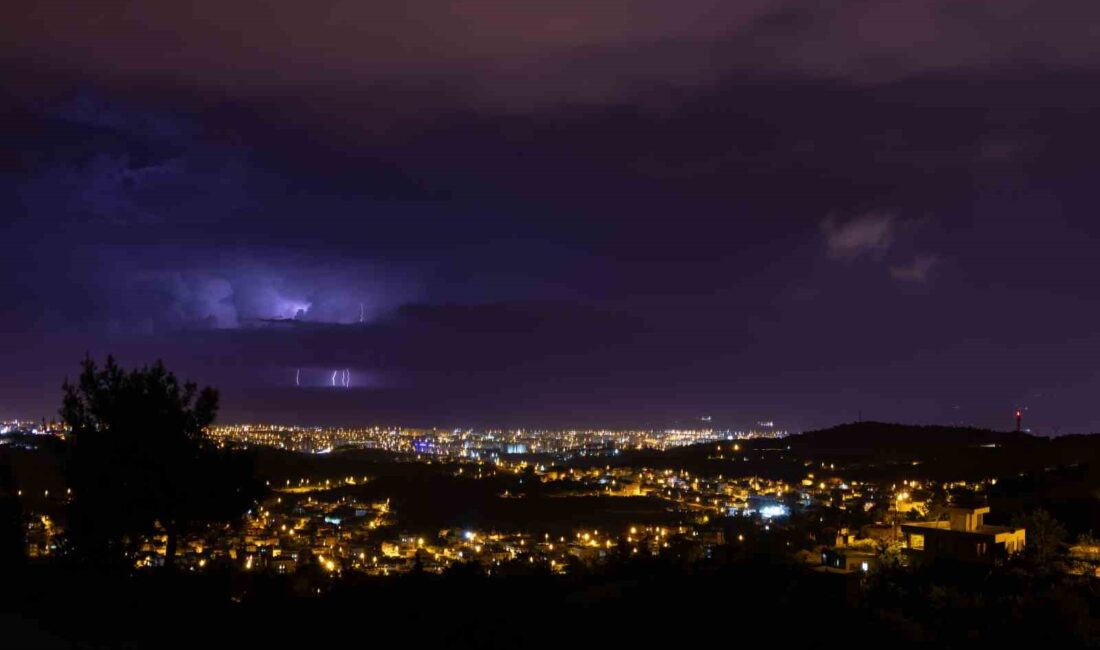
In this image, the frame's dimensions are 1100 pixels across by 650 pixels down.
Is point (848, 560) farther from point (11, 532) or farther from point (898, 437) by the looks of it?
point (898, 437)

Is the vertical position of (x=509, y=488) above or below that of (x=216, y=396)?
below

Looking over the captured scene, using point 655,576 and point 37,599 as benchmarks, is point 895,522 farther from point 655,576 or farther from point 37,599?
point 37,599

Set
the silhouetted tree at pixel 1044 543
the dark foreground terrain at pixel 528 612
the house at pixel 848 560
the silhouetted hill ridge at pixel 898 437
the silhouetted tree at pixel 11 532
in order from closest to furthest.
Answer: the dark foreground terrain at pixel 528 612 < the silhouetted tree at pixel 11 532 < the silhouetted tree at pixel 1044 543 < the house at pixel 848 560 < the silhouetted hill ridge at pixel 898 437

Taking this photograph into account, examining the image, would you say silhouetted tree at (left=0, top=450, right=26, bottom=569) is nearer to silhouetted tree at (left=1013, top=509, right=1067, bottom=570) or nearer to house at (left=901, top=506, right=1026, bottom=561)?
house at (left=901, top=506, right=1026, bottom=561)

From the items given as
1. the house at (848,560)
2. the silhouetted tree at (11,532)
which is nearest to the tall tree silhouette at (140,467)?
the silhouetted tree at (11,532)

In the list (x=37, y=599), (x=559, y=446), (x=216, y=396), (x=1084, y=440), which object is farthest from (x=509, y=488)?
(x=559, y=446)

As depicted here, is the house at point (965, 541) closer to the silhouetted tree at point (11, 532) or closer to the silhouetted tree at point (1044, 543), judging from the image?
the silhouetted tree at point (1044, 543)

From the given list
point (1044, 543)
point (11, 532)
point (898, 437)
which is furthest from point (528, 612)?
point (898, 437)
